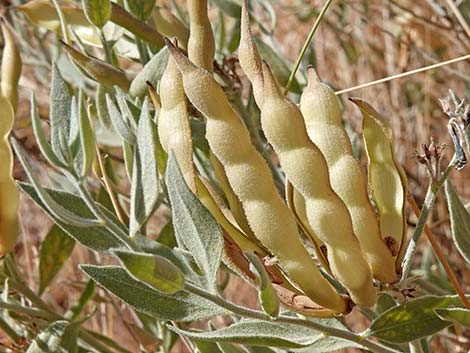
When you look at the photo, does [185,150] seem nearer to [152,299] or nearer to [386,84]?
[152,299]

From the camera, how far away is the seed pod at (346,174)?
58 cm

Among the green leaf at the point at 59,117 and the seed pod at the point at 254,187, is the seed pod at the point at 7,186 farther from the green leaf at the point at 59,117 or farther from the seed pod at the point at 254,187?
the seed pod at the point at 254,187

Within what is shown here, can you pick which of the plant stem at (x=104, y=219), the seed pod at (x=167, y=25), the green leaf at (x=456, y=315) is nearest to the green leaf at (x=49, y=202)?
the plant stem at (x=104, y=219)

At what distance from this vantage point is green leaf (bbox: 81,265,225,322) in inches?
24.6

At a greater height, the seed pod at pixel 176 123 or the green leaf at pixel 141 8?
the green leaf at pixel 141 8

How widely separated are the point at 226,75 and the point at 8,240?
0.30m

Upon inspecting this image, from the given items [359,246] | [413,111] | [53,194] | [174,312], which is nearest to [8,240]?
[53,194]

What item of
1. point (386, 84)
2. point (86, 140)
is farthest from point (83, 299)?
point (386, 84)

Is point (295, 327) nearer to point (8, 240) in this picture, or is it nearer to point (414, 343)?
point (414, 343)

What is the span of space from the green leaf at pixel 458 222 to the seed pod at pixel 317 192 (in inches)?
4.5

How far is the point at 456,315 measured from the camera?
601mm

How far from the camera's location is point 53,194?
0.69m

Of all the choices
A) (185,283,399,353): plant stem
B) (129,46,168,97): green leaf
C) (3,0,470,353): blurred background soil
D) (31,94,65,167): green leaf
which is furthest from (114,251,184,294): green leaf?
(3,0,470,353): blurred background soil

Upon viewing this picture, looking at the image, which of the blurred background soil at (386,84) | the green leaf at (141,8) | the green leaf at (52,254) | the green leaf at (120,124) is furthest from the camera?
the blurred background soil at (386,84)
